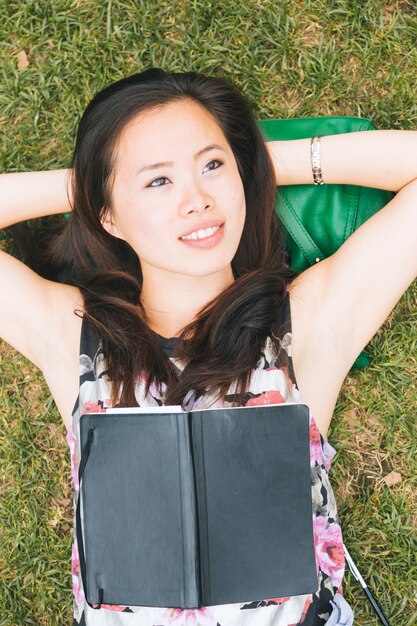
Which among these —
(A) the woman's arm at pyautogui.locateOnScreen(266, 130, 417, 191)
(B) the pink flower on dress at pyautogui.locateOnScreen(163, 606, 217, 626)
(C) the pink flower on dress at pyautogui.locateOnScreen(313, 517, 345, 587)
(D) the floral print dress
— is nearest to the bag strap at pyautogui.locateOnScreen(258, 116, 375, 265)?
(A) the woman's arm at pyautogui.locateOnScreen(266, 130, 417, 191)

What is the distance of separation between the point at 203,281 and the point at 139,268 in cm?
40

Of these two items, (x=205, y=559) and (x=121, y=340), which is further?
(x=121, y=340)

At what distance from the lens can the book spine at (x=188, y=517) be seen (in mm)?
2119

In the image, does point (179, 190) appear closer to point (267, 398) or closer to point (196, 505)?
point (267, 398)

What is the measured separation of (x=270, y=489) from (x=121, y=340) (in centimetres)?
81

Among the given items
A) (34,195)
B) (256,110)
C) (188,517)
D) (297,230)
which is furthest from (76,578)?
(256,110)

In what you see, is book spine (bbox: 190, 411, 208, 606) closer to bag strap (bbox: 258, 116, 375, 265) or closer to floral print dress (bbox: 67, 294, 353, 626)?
floral print dress (bbox: 67, 294, 353, 626)

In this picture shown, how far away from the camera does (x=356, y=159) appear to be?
2.74m

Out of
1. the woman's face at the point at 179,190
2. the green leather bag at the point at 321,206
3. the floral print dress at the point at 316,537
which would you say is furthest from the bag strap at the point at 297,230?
the woman's face at the point at 179,190

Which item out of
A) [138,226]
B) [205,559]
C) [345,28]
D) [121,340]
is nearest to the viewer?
[205,559]

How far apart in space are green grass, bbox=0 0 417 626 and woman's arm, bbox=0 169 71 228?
44cm

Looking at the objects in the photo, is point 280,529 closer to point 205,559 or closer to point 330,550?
point 205,559

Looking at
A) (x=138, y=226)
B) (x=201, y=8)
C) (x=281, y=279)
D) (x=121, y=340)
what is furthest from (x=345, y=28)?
(x=121, y=340)

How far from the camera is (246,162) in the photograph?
2.82m
